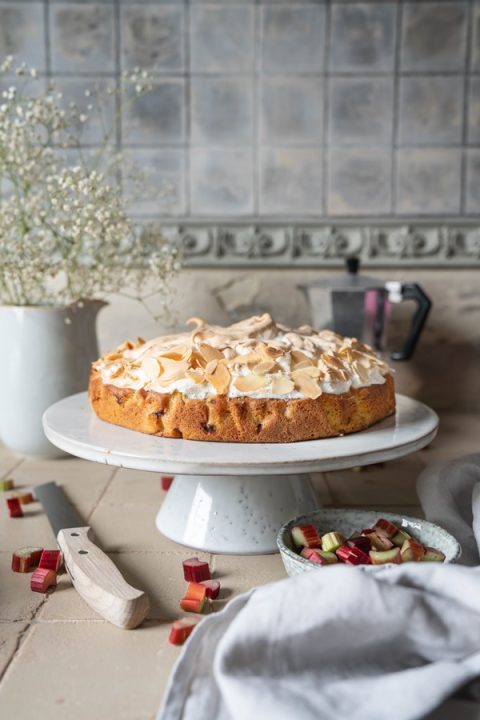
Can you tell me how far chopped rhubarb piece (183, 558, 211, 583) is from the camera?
3.27 ft

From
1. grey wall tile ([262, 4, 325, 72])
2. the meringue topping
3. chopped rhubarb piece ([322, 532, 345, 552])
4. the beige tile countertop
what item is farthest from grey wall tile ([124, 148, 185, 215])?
chopped rhubarb piece ([322, 532, 345, 552])

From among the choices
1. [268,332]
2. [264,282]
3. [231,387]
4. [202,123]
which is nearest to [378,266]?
[264,282]

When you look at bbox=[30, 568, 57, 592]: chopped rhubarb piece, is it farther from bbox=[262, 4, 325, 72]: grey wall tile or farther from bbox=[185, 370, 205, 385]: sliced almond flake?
bbox=[262, 4, 325, 72]: grey wall tile

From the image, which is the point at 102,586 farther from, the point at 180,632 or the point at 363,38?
the point at 363,38

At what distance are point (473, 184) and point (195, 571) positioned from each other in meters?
1.36

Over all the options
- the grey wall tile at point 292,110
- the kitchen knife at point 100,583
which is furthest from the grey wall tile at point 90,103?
the kitchen knife at point 100,583

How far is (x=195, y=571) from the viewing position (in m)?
1.00

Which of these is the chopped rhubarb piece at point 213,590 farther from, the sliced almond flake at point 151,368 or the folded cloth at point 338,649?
the sliced almond flake at point 151,368

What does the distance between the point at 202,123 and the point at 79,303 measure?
648mm

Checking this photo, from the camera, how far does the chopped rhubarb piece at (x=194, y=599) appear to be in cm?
92

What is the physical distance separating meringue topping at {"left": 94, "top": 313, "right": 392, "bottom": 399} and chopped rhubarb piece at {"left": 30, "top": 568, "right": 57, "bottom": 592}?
0.28 m

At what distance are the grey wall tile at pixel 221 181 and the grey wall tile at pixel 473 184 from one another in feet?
1.80

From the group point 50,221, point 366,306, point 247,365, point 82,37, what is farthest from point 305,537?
point 82,37

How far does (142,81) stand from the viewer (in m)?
1.88
